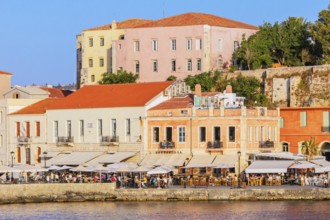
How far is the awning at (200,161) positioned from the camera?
71875 millimetres

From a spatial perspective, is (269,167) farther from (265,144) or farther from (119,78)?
(119,78)

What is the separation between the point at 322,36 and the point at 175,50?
38.8 ft

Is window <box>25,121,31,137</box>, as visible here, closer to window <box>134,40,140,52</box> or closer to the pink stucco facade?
the pink stucco facade

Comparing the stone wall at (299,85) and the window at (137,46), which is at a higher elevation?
the window at (137,46)

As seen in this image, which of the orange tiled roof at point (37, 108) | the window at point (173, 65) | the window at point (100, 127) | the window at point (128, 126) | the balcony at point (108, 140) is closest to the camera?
the window at point (128, 126)

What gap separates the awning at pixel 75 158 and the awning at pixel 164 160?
3829 mm

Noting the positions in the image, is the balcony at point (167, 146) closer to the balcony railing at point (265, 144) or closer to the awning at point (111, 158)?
the awning at point (111, 158)

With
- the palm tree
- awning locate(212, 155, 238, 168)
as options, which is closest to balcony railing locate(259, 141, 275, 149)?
the palm tree

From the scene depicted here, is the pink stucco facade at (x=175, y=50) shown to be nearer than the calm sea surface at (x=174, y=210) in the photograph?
No

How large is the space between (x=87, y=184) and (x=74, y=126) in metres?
10.7

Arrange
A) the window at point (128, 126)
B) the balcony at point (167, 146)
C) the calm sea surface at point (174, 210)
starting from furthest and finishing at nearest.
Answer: the window at point (128, 126)
the balcony at point (167, 146)
the calm sea surface at point (174, 210)

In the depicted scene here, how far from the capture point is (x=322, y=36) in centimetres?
9281

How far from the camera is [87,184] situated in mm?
69688

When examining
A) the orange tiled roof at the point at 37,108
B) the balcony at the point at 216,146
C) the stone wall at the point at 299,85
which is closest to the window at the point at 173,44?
the stone wall at the point at 299,85
